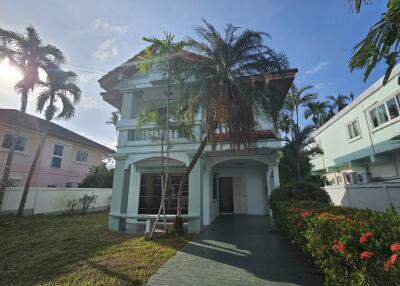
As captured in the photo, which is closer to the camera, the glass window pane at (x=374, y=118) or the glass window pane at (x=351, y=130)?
the glass window pane at (x=374, y=118)

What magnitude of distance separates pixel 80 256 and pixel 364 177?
1850 centimetres

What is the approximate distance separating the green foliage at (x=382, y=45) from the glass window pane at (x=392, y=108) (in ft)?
41.7

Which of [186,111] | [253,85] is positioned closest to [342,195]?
[253,85]

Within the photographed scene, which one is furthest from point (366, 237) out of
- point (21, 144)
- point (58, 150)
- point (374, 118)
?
point (58, 150)

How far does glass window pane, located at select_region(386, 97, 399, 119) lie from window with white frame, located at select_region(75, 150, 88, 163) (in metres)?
26.1

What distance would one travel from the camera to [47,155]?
18141 mm

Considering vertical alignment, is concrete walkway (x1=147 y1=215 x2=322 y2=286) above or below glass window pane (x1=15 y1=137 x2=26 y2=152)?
below

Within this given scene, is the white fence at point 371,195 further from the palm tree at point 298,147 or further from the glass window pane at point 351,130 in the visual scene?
the glass window pane at point 351,130

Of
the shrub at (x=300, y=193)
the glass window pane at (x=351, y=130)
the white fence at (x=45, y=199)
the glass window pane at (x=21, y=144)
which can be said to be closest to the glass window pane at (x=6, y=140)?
the glass window pane at (x=21, y=144)

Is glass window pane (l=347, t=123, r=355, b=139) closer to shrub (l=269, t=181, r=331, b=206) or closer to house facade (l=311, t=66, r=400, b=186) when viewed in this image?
house facade (l=311, t=66, r=400, b=186)

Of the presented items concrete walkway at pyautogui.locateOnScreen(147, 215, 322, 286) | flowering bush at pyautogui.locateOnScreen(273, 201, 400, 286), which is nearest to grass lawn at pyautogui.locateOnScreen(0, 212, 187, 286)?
concrete walkway at pyautogui.locateOnScreen(147, 215, 322, 286)

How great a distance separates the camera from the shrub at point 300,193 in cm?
841

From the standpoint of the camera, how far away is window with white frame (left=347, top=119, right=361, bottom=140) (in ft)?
50.6

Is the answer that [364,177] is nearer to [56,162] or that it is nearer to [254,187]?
[254,187]
